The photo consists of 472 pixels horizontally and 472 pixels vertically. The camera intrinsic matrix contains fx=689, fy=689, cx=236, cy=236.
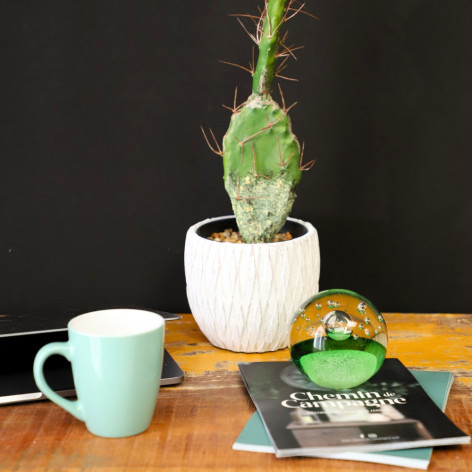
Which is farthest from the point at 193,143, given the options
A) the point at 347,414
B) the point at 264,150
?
the point at 347,414

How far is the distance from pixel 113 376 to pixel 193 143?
521 mm

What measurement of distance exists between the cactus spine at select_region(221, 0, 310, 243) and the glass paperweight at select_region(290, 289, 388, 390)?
0.18 metres

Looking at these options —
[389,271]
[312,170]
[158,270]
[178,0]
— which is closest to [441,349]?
[389,271]

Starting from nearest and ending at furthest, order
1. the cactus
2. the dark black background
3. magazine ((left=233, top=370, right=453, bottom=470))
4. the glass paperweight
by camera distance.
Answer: magazine ((left=233, top=370, right=453, bottom=470)) → the glass paperweight → the cactus → the dark black background

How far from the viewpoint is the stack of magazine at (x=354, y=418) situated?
2.30 feet

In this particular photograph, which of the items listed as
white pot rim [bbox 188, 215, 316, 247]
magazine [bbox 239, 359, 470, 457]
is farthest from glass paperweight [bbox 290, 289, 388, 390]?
white pot rim [bbox 188, 215, 316, 247]

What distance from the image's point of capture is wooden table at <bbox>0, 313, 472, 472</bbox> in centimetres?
70

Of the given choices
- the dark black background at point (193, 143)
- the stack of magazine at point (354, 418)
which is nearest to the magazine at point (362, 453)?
the stack of magazine at point (354, 418)

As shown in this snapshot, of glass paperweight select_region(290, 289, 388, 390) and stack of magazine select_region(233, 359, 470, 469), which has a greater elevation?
glass paperweight select_region(290, 289, 388, 390)

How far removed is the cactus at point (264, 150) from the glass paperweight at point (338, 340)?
0.58ft

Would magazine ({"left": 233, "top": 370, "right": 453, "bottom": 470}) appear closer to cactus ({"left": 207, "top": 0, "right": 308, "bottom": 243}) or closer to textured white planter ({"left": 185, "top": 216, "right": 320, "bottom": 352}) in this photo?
textured white planter ({"left": 185, "top": 216, "right": 320, "bottom": 352})

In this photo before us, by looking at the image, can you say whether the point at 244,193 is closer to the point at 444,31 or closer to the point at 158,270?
the point at 158,270

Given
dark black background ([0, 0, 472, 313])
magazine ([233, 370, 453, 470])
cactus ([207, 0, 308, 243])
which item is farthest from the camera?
dark black background ([0, 0, 472, 313])

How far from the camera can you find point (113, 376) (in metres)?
0.73
